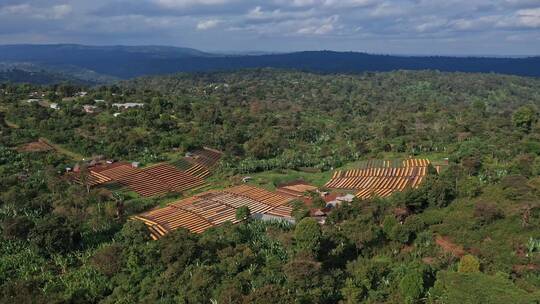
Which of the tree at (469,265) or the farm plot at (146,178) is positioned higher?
the tree at (469,265)

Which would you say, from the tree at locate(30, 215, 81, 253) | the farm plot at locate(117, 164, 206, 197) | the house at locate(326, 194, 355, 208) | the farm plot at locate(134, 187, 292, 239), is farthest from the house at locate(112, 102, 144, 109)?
the tree at locate(30, 215, 81, 253)

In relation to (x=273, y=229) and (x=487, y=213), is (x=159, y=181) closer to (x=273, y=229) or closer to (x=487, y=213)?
(x=273, y=229)

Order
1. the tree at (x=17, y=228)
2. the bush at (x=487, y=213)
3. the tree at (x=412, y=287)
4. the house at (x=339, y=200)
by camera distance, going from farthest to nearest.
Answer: the house at (x=339, y=200)
the bush at (x=487, y=213)
the tree at (x=17, y=228)
the tree at (x=412, y=287)

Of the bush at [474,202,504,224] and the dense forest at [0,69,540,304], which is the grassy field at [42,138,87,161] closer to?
the dense forest at [0,69,540,304]

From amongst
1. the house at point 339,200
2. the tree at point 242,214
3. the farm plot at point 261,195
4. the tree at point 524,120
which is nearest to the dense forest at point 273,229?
the tree at point 524,120

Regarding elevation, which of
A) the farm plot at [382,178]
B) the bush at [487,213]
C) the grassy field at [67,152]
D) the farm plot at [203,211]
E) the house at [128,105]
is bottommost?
the farm plot at [203,211]

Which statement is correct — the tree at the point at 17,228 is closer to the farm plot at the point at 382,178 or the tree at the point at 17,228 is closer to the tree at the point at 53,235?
the tree at the point at 53,235
